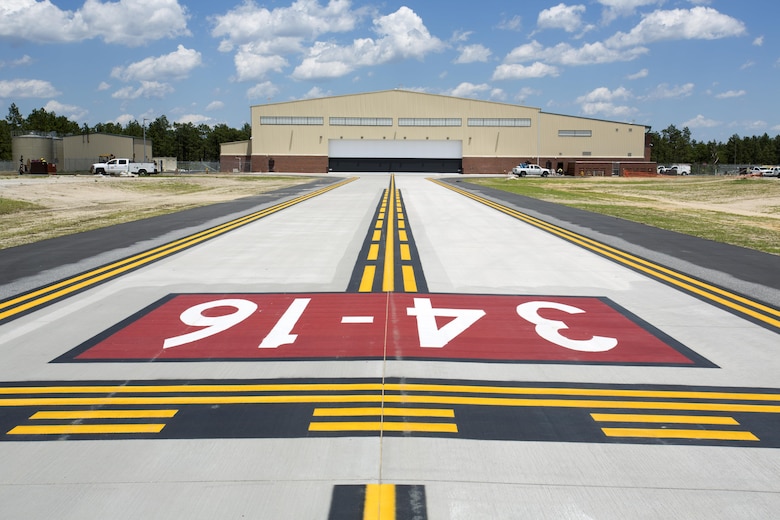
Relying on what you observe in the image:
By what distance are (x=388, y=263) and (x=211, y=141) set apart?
16694cm

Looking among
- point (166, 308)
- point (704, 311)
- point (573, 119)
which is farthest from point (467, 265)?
point (573, 119)

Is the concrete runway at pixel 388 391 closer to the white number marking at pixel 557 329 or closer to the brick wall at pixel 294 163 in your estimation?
the white number marking at pixel 557 329

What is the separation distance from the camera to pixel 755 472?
13.2ft

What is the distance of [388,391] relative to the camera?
5.28 m

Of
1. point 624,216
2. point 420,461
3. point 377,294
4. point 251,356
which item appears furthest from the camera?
point 624,216

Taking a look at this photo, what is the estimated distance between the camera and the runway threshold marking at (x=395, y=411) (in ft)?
14.9

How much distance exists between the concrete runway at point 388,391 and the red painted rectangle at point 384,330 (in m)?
0.04

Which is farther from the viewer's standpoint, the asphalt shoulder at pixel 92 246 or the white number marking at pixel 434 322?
the asphalt shoulder at pixel 92 246

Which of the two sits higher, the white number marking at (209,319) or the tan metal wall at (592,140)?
the tan metal wall at (592,140)

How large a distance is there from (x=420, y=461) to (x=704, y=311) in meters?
5.57

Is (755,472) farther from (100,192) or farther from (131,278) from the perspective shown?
(100,192)

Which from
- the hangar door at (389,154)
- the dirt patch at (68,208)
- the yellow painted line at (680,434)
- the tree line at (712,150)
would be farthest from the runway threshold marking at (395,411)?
the tree line at (712,150)

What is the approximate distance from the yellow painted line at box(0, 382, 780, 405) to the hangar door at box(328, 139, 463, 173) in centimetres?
8703

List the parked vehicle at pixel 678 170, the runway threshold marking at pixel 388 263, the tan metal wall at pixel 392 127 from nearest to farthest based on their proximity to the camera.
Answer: the runway threshold marking at pixel 388 263 < the tan metal wall at pixel 392 127 < the parked vehicle at pixel 678 170
